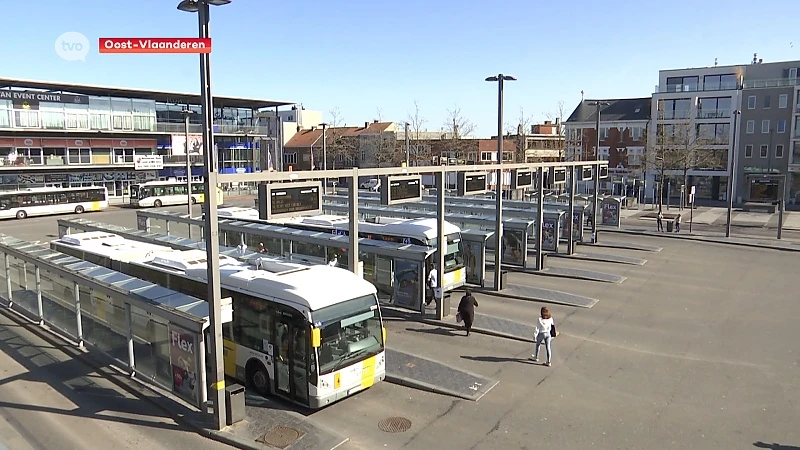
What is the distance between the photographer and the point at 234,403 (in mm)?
10086

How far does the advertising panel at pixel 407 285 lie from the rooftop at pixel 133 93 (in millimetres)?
48214

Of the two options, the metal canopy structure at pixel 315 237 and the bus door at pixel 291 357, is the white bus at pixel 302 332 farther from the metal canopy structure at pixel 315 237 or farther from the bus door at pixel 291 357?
the metal canopy structure at pixel 315 237

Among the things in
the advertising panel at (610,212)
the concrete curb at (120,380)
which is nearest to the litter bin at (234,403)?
the concrete curb at (120,380)

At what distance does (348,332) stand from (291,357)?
116 centimetres

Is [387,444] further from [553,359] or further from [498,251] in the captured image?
[498,251]

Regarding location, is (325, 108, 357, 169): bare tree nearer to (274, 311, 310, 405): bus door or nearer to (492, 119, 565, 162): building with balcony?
(492, 119, 565, 162): building with balcony

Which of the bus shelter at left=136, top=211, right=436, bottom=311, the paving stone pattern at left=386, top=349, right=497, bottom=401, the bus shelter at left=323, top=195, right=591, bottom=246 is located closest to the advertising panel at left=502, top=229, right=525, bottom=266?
the bus shelter at left=323, top=195, right=591, bottom=246

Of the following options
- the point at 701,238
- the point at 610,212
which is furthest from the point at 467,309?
the point at 610,212

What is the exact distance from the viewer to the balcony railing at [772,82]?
53.6m

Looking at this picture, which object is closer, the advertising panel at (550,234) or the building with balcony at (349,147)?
the advertising panel at (550,234)

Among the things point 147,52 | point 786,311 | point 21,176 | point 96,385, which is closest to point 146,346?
point 96,385

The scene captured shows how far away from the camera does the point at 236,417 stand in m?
10.1

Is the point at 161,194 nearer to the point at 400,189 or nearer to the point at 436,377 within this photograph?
the point at 400,189

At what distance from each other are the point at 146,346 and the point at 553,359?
8.92 metres
